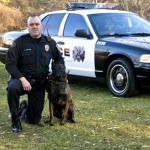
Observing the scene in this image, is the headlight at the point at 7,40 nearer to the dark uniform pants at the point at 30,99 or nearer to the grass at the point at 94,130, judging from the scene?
the grass at the point at 94,130

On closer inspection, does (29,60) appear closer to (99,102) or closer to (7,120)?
(7,120)

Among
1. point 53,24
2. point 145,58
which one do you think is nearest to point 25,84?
point 145,58

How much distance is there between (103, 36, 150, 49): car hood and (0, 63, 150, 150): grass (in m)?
0.94

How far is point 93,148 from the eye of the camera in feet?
16.4

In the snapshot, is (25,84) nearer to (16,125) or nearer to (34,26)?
(16,125)

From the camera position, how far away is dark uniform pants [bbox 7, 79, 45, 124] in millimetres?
5711

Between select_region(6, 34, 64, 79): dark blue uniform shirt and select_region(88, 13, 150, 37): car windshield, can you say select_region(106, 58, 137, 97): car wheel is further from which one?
select_region(6, 34, 64, 79): dark blue uniform shirt

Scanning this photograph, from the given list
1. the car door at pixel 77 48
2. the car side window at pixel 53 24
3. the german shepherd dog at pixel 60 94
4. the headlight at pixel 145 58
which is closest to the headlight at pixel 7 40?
the car side window at pixel 53 24

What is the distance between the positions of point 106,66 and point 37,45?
2.81m

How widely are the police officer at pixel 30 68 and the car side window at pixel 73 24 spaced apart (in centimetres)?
309

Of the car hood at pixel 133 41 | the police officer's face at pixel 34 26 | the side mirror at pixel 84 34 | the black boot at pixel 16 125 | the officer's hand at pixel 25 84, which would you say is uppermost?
the police officer's face at pixel 34 26

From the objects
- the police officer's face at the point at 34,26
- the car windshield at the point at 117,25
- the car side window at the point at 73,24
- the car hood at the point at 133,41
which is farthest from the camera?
the car side window at the point at 73,24

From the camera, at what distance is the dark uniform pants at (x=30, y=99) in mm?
5711

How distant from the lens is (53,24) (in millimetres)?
9867
